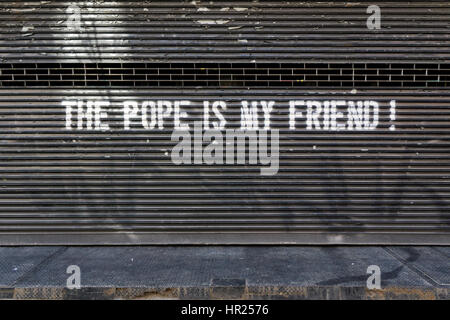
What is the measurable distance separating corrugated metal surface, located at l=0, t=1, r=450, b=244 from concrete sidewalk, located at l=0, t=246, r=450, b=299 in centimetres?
37

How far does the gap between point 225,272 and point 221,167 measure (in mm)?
1840

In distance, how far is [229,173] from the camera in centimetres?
498

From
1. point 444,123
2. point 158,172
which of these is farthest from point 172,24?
point 444,123

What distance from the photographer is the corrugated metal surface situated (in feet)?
16.2

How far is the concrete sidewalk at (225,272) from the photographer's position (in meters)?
3.30

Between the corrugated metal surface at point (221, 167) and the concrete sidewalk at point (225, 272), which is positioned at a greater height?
the corrugated metal surface at point (221, 167)

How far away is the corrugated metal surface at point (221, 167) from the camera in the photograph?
4.93 metres

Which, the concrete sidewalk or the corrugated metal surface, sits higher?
the corrugated metal surface

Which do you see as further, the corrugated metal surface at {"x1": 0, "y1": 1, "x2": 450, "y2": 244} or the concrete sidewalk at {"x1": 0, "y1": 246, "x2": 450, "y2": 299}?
the corrugated metal surface at {"x1": 0, "y1": 1, "x2": 450, "y2": 244}

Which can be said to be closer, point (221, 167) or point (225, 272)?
point (225, 272)

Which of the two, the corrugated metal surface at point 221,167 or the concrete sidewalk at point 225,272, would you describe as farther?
the corrugated metal surface at point 221,167

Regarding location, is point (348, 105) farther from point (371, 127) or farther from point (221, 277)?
point (221, 277)

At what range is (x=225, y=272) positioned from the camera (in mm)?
3730

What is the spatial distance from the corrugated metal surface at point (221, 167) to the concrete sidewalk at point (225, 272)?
37 cm
